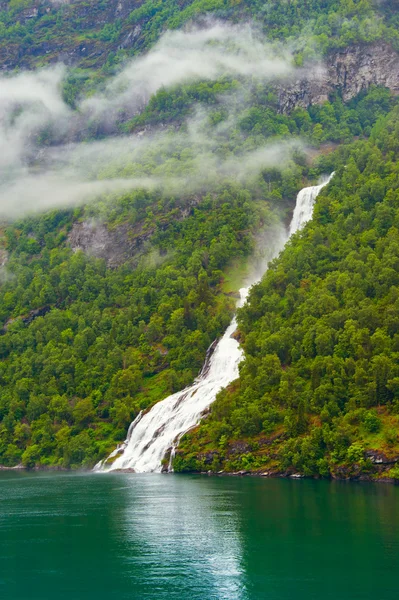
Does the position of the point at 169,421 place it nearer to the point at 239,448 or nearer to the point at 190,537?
the point at 239,448

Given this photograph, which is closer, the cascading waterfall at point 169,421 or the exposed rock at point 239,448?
the exposed rock at point 239,448

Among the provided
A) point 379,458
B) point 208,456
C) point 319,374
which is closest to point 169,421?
point 208,456

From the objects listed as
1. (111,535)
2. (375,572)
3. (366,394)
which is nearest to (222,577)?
(375,572)

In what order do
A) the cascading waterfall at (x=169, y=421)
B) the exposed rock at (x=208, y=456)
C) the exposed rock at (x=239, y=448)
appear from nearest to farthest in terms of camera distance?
the exposed rock at (x=239, y=448) < the exposed rock at (x=208, y=456) < the cascading waterfall at (x=169, y=421)

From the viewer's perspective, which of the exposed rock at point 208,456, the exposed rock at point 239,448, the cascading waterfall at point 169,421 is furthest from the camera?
the cascading waterfall at point 169,421

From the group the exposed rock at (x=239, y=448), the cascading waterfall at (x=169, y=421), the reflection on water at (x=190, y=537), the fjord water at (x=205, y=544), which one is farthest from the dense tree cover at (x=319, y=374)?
the reflection on water at (x=190, y=537)

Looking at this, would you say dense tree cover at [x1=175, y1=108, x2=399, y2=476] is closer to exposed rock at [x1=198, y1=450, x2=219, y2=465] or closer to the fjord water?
exposed rock at [x1=198, y1=450, x2=219, y2=465]

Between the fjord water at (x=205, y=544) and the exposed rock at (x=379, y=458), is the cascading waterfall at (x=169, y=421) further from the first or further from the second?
the exposed rock at (x=379, y=458)
